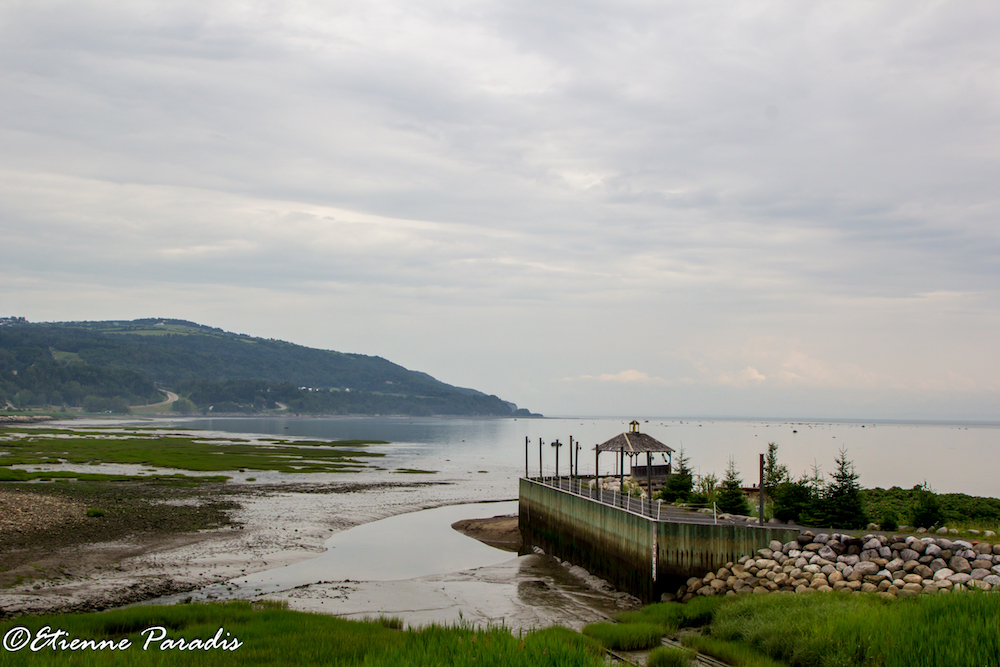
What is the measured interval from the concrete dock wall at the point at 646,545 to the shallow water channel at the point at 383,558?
5.06 metres

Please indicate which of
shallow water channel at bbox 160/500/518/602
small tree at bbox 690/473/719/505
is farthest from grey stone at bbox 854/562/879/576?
shallow water channel at bbox 160/500/518/602

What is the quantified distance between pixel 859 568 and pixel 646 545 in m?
6.32

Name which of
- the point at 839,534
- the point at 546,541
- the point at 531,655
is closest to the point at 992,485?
the point at 546,541

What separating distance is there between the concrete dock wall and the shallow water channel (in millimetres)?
5064

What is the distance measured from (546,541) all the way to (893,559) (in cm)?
1776

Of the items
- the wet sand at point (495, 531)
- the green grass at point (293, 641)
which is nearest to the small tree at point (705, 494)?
the wet sand at point (495, 531)

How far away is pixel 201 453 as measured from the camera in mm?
80500

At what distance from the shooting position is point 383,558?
1174 inches

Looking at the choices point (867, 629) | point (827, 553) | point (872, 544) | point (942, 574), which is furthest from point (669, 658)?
point (872, 544)

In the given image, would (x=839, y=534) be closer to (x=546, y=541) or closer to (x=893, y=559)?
(x=893, y=559)

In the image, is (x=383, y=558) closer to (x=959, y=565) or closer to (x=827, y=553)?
(x=827, y=553)

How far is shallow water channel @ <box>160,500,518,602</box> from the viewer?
23.6 metres

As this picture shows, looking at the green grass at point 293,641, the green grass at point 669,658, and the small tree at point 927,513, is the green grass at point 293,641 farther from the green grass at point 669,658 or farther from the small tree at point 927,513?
the small tree at point 927,513

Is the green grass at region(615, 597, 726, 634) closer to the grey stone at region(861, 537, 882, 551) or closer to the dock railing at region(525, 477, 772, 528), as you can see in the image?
the dock railing at region(525, 477, 772, 528)
